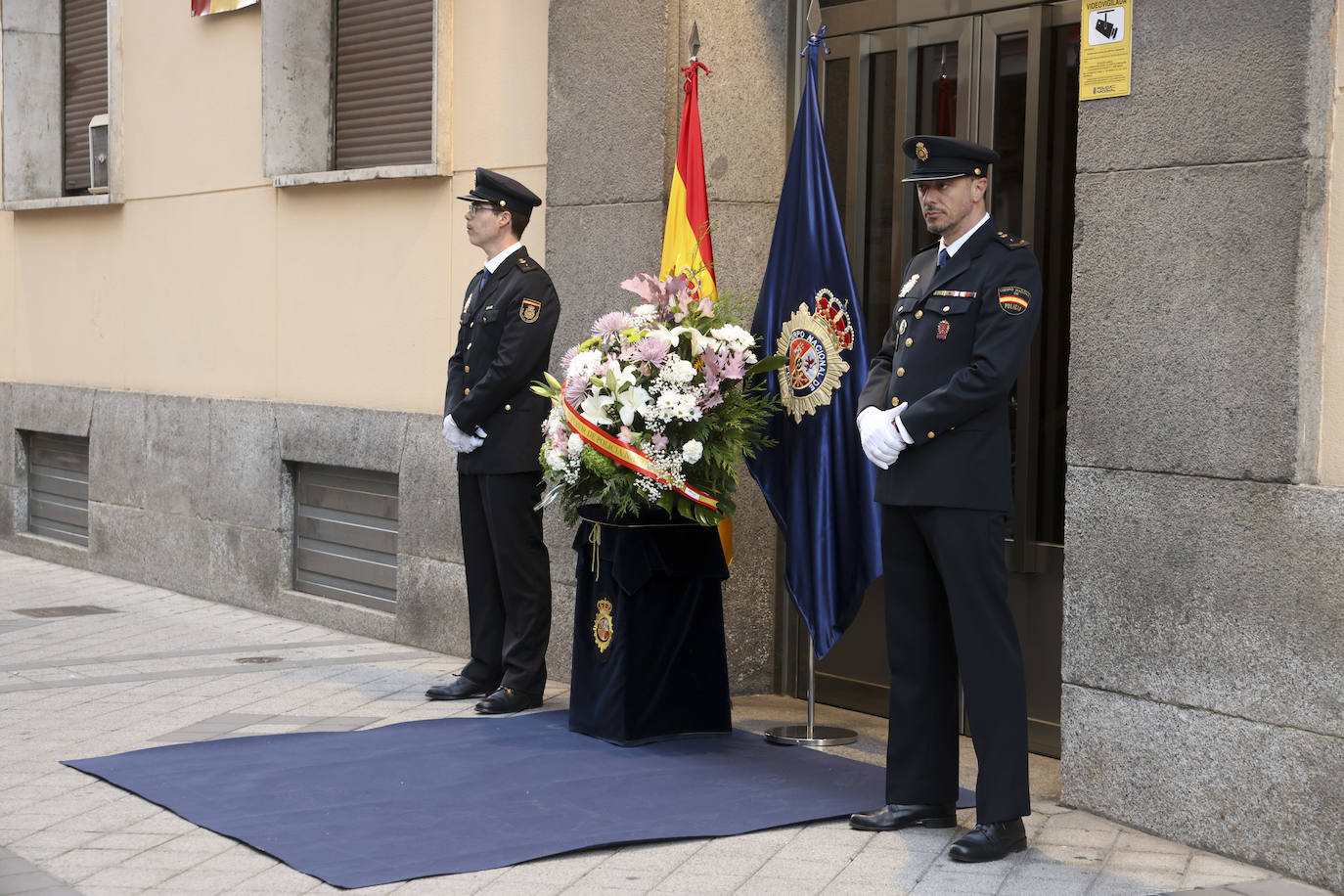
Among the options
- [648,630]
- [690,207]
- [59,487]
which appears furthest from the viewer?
[59,487]

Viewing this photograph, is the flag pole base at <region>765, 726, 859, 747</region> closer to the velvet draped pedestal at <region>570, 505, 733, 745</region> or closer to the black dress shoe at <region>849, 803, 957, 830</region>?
the velvet draped pedestal at <region>570, 505, 733, 745</region>

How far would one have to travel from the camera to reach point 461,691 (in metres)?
7.26

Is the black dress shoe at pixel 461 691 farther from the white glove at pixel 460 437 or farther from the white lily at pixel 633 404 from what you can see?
the white lily at pixel 633 404

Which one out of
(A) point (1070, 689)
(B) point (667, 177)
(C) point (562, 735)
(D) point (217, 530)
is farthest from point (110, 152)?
(A) point (1070, 689)

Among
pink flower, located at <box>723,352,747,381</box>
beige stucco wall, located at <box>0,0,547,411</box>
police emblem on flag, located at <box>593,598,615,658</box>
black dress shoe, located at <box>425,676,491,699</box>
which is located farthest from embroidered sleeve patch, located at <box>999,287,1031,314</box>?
beige stucco wall, located at <box>0,0,547,411</box>

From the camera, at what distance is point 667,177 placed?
735 centimetres

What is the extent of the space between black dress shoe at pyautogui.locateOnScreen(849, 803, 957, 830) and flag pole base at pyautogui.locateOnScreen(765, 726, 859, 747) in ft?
3.79

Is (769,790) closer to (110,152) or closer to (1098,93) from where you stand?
(1098,93)

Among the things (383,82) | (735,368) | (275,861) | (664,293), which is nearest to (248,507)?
(383,82)

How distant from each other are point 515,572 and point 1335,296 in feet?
11.7

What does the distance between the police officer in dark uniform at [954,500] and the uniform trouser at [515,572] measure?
2.17 metres

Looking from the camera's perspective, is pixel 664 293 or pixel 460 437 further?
pixel 460 437

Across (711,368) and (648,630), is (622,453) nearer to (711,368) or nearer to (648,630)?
(711,368)

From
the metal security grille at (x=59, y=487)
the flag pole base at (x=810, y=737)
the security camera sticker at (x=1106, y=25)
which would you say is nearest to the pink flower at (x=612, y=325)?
the flag pole base at (x=810, y=737)
